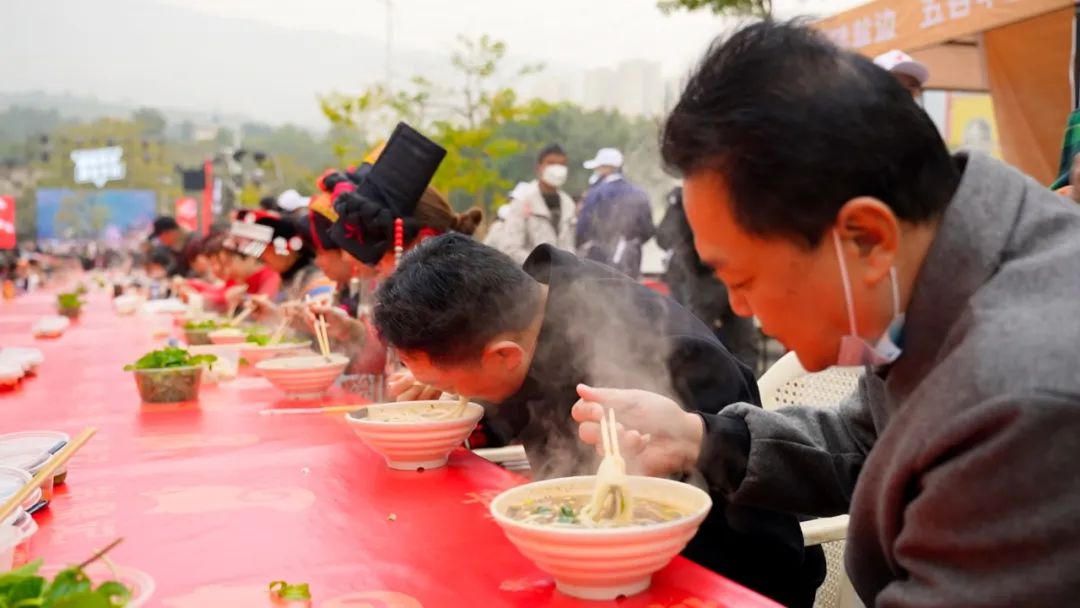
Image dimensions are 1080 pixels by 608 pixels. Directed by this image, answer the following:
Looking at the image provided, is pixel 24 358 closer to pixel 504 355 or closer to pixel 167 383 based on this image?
pixel 167 383

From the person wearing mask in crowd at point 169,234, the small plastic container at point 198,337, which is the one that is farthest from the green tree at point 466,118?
the small plastic container at point 198,337

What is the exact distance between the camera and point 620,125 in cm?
1124

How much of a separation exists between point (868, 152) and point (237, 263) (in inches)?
256

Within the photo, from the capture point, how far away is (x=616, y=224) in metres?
8.20

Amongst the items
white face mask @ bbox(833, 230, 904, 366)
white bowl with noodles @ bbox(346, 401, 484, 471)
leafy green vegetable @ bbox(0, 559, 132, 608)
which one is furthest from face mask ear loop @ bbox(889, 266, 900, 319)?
white bowl with noodles @ bbox(346, 401, 484, 471)

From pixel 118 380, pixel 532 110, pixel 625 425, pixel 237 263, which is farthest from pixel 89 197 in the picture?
pixel 625 425

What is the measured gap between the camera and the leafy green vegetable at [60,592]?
0.96m

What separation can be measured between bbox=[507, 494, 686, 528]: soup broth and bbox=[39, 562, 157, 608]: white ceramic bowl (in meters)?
0.54

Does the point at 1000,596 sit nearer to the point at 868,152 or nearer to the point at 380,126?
the point at 868,152

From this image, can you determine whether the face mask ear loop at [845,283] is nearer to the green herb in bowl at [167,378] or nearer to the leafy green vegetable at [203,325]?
the green herb in bowl at [167,378]

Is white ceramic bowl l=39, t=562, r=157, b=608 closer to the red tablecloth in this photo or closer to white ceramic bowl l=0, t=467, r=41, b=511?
the red tablecloth

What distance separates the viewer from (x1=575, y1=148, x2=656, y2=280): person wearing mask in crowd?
26.8 ft

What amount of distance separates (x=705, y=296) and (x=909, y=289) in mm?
5813

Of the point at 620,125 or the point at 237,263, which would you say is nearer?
the point at 237,263
